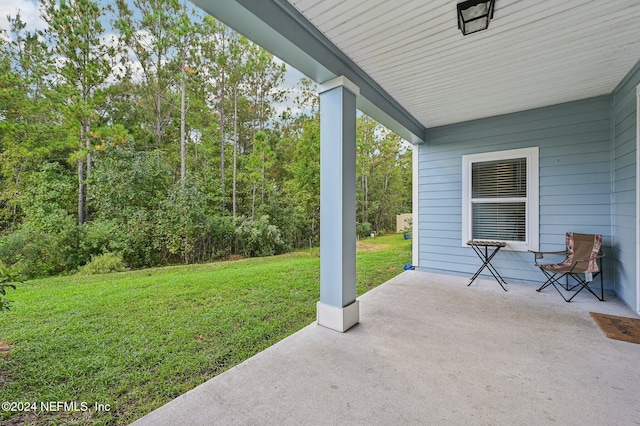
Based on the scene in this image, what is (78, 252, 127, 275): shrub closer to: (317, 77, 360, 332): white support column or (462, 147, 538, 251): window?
(317, 77, 360, 332): white support column

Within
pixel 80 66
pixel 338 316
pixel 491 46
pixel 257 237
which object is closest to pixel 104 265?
pixel 257 237

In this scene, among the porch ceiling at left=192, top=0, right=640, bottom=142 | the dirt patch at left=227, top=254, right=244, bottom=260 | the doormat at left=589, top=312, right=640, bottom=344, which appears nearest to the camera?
the porch ceiling at left=192, top=0, right=640, bottom=142

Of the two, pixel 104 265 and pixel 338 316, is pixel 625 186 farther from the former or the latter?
pixel 104 265

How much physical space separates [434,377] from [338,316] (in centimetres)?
91

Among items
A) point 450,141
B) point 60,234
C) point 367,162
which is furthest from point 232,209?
point 450,141

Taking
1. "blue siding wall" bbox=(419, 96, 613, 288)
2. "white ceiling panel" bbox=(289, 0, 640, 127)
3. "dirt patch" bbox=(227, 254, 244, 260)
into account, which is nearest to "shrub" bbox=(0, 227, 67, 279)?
"dirt patch" bbox=(227, 254, 244, 260)

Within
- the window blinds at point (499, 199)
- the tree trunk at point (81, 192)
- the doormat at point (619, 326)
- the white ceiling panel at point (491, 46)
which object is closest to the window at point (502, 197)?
the window blinds at point (499, 199)

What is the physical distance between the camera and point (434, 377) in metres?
1.69

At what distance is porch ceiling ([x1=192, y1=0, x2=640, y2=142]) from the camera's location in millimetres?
1794

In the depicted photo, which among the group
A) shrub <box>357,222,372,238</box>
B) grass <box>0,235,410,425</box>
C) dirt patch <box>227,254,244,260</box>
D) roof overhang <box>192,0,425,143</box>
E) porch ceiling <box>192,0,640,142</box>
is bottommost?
dirt patch <box>227,254,244,260</box>

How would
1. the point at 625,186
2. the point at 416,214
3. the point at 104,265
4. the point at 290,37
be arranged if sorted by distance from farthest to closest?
the point at 104,265, the point at 416,214, the point at 625,186, the point at 290,37

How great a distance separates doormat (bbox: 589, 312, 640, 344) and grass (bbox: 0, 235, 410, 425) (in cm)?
250

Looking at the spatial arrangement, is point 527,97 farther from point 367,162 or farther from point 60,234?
point 60,234

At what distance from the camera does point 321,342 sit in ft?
7.06
